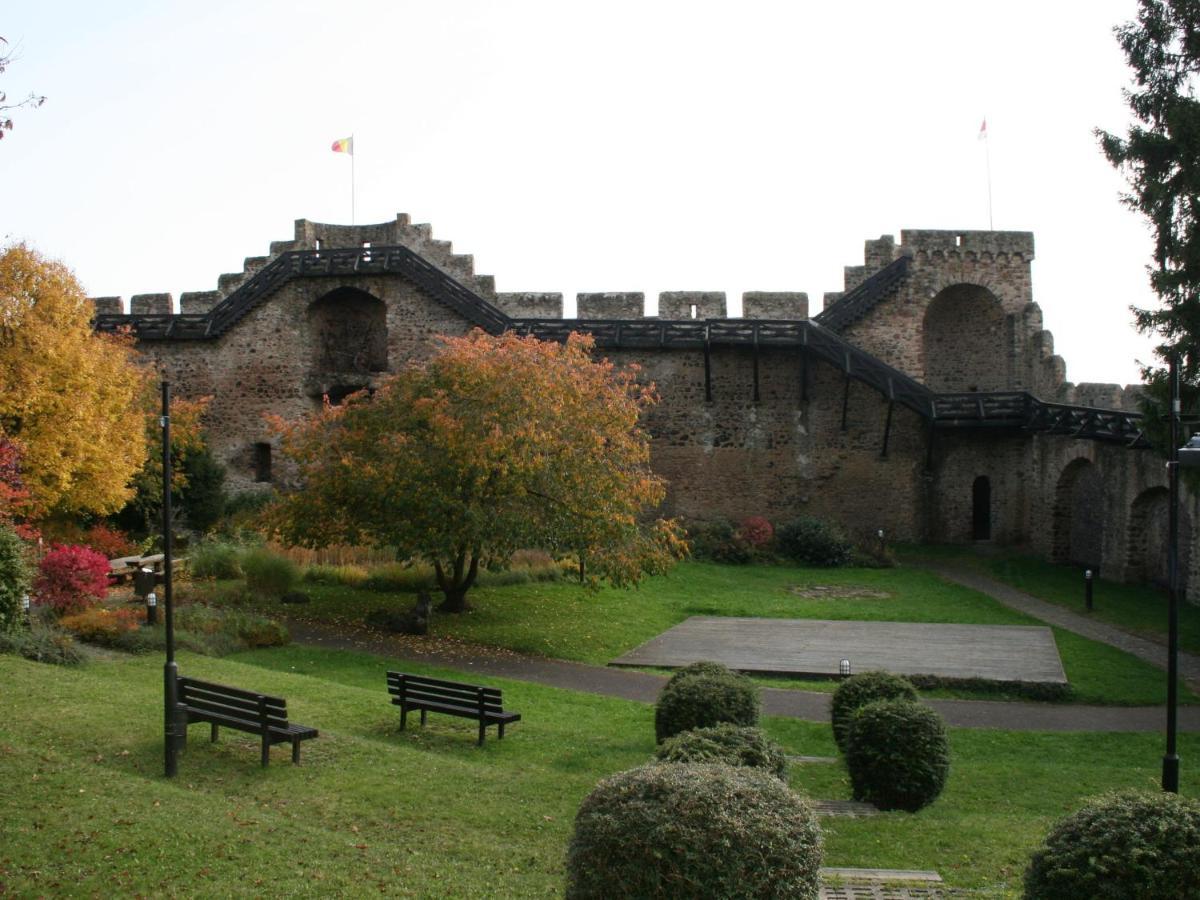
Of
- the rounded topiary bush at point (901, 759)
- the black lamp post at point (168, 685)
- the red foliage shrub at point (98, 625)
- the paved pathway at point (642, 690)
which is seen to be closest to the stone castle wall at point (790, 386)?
the paved pathway at point (642, 690)

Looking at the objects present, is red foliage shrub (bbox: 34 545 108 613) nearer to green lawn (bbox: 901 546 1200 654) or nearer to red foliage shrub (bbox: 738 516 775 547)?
red foliage shrub (bbox: 738 516 775 547)

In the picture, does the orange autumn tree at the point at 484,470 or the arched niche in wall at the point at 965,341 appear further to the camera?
the arched niche in wall at the point at 965,341

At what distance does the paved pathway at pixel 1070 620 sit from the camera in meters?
18.9

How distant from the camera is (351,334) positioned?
3450 centimetres

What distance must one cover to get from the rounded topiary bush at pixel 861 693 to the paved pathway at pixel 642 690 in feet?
7.73

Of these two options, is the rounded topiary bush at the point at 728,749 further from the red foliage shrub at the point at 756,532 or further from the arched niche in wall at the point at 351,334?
the arched niche in wall at the point at 351,334

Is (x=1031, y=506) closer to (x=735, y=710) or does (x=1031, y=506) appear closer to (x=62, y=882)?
(x=735, y=710)

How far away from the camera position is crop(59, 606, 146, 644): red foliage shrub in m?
17.4

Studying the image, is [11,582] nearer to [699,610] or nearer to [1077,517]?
[699,610]

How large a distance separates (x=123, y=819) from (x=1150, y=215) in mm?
16747

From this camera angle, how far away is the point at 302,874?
27.4 feet

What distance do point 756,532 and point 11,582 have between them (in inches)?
703

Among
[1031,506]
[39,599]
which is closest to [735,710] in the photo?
[39,599]

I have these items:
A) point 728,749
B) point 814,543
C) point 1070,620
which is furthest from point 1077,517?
point 728,749
